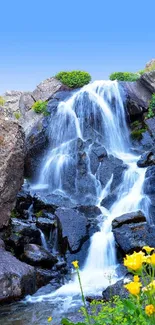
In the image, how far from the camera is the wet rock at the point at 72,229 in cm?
1117

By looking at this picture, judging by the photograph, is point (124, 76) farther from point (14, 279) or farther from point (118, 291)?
point (118, 291)

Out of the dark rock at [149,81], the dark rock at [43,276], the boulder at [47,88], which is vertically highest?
the boulder at [47,88]

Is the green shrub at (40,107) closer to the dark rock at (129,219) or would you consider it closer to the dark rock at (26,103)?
the dark rock at (26,103)

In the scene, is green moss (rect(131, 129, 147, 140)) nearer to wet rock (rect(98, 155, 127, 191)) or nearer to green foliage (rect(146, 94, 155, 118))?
green foliage (rect(146, 94, 155, 118))

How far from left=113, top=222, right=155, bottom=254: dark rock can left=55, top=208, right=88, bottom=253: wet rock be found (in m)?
1.03

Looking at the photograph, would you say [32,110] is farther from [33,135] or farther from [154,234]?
[154,234]

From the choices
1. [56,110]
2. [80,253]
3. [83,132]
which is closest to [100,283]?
[80,253]

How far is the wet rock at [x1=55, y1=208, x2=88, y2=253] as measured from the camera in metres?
11.2

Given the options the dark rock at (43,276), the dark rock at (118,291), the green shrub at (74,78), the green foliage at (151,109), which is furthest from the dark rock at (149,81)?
the dark rock at (118,291)

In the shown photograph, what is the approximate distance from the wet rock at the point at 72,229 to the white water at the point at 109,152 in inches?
14.8

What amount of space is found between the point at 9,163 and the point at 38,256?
2531 mm

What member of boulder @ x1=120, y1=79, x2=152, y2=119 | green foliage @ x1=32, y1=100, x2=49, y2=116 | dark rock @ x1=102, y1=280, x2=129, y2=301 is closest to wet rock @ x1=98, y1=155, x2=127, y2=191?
boulder @ x1=120, y1=79, x2=152, y2=119

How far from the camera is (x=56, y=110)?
1862 centimetres

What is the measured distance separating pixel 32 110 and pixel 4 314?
1335cm
